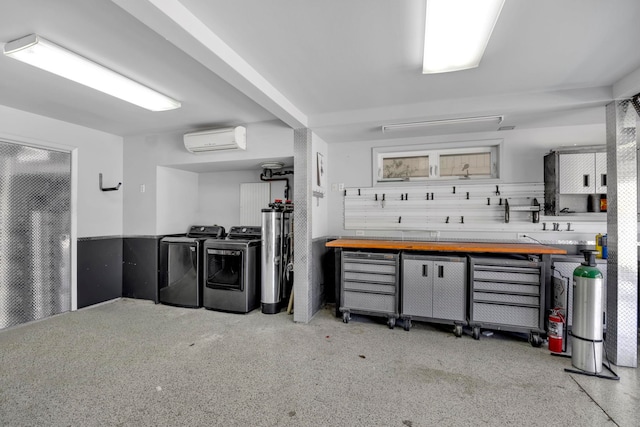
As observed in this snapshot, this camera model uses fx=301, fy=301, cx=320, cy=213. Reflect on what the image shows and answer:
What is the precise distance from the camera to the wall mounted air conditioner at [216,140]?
12.9ft

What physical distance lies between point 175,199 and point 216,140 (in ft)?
5.07

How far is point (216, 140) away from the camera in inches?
157

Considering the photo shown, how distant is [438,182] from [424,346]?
2.13 m

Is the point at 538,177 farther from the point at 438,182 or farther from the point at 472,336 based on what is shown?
the point at 472,336

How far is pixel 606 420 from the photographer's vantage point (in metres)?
1.93

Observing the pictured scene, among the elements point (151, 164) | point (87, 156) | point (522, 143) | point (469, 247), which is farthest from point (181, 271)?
point (522, 143)

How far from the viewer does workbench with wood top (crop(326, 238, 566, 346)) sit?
10.2 feet

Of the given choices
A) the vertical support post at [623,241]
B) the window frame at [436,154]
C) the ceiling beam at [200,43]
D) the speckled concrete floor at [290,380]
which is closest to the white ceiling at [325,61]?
the ceiling beam at [200,43]

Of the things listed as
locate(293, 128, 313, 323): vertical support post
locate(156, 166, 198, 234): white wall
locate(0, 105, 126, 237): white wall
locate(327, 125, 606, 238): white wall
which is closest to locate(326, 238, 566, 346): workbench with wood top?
locate(293, 128, 313, 323): vertical support post

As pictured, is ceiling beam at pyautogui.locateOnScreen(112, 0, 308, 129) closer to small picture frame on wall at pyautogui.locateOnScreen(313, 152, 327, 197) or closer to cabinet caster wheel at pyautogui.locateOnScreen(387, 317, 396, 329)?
small picture frame on wall at pyautogui.locateOnScreen(313, 152, 327, 197)

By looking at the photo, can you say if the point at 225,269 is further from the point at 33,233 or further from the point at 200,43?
the point at 200,43

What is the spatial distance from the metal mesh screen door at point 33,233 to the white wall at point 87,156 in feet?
0.44

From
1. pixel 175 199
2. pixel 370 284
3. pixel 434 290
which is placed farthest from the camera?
pixel 175 199

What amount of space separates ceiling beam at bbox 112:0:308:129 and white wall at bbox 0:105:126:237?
3.05 metres
